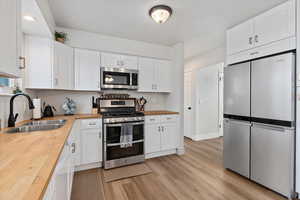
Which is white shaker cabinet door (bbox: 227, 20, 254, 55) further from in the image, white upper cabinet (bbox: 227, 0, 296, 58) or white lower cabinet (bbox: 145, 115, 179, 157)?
white lower cabinet (bbox: 145, 115, 179, 157)

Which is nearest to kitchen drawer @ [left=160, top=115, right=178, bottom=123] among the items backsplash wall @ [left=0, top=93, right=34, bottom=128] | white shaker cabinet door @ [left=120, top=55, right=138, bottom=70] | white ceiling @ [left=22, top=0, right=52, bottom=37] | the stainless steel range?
the stainless steel range

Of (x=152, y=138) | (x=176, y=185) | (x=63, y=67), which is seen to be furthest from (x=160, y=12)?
(x=176, y=185)

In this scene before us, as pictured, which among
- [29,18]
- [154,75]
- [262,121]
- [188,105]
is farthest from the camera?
A: [188,105]

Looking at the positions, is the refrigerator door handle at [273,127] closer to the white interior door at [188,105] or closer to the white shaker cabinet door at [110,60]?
the white interior door at [188,105]

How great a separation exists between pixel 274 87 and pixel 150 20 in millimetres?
2014

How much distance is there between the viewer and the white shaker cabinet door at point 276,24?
1.76m

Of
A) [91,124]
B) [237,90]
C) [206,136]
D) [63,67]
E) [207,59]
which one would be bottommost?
[206,136]

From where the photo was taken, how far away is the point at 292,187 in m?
1.72

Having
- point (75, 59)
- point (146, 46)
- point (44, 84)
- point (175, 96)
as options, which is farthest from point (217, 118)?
point (44, 84)

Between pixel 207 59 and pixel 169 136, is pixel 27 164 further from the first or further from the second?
pixel 207 59

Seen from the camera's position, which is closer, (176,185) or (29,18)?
(29,18)

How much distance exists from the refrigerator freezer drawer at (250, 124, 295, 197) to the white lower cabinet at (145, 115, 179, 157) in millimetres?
1458

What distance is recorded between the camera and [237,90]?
90.0 inches

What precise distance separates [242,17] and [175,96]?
184 centimetres
